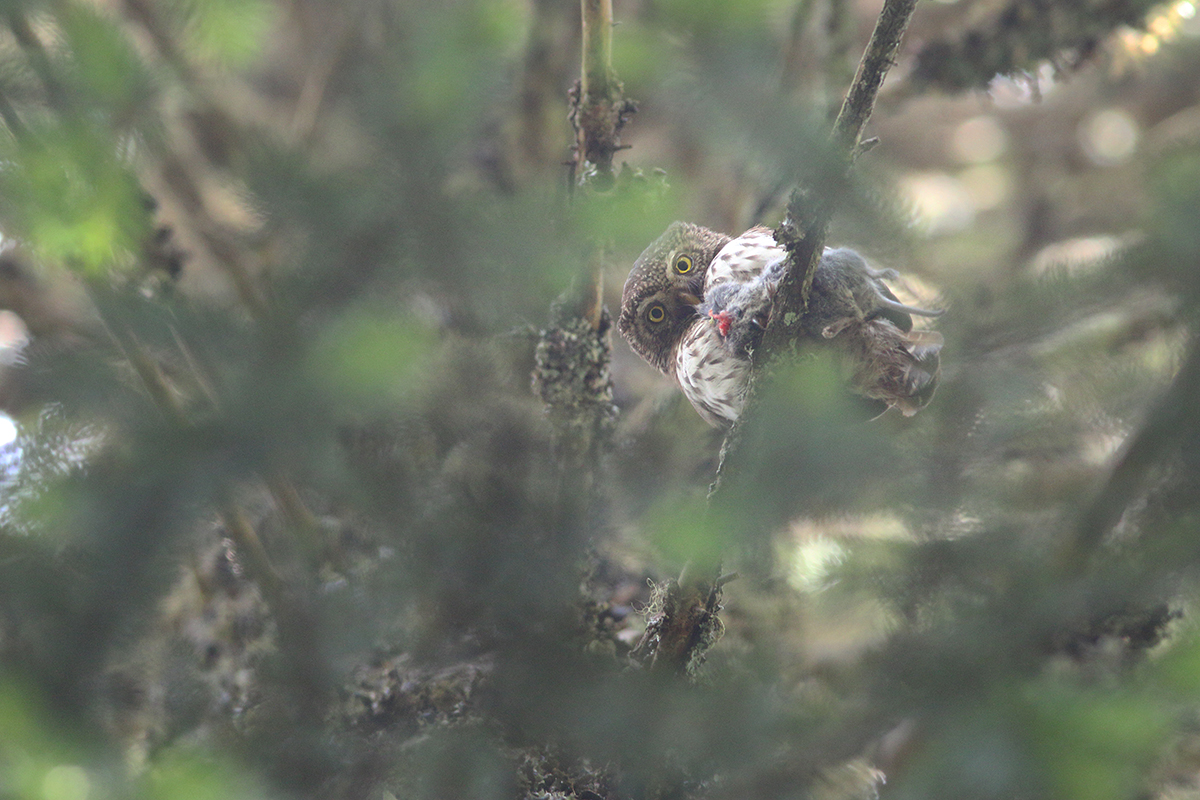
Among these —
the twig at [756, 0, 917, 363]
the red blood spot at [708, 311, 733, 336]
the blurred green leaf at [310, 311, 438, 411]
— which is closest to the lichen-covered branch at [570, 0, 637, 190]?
the red blood spot at [708, 311, 733, 336]

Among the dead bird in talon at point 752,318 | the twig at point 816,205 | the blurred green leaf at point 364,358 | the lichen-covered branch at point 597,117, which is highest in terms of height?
the lichen-covered branch at point 597,117

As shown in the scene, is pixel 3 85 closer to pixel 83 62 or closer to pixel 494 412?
pixel 83 62

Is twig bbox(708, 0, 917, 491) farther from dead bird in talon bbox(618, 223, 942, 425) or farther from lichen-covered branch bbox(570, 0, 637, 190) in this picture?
lichen-covered branch bbox(570, 0, 637, 190)

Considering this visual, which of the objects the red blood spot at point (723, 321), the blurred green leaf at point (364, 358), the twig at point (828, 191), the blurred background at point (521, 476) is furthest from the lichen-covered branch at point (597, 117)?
the blurred green leaf at point (364, 358)

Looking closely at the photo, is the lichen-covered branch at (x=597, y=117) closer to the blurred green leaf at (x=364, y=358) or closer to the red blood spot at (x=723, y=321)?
the red blood spot at (x=723, y=321)

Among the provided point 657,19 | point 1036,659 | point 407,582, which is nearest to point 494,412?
point 407,582

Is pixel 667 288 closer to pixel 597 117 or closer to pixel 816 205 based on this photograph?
pixel 597 117
